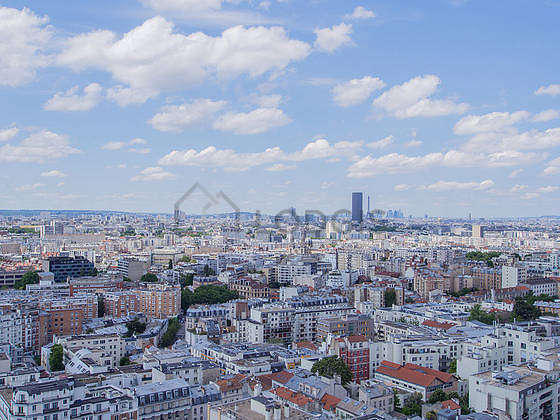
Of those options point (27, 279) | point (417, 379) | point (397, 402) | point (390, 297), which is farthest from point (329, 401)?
point (27, 279)

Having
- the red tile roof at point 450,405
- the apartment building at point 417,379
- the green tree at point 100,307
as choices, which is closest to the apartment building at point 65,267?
the green tree at point 100,307

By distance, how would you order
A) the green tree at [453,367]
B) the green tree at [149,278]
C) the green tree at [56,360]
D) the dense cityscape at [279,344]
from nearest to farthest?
1. the dense cityscape at [279,344]
2. the green tree at [453,367]
3. the green tree at [56,360]
4. the green tree at [149,278]

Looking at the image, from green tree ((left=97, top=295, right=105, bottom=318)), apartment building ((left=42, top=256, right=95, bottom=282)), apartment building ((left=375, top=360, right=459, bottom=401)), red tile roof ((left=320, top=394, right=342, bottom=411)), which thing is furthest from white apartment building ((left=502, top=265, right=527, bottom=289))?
apartment building ((left=42, top=256, right=95, bottom=282))

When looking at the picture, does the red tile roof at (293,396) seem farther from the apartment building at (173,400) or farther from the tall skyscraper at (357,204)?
the tall skyscraper at (357,204)

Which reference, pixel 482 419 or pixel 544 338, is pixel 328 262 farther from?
pixel 482 419

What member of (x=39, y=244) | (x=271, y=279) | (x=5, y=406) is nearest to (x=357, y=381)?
(x=5, y=406)

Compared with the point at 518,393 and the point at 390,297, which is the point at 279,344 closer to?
the point at 518,393
